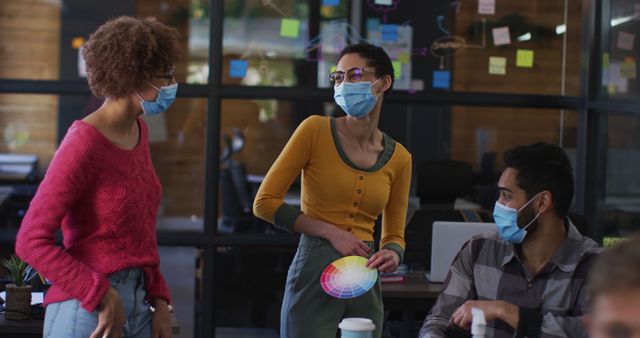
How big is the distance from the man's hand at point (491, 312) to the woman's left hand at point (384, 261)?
544 mm

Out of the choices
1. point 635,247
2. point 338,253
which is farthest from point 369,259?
point 635,247

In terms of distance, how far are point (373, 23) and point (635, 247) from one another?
4.56m

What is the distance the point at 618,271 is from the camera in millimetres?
1080

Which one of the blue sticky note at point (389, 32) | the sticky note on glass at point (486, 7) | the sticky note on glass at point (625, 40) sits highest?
the sticky note on glass at point (486, 7)

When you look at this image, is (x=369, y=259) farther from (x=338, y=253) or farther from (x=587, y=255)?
(x=587, y=255)

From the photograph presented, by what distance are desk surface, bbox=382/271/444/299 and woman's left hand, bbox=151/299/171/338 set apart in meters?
1.62

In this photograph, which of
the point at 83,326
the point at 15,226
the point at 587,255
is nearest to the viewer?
the point at 83,326

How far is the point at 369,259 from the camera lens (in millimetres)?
2953

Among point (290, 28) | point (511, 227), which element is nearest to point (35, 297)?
point (511, 227)

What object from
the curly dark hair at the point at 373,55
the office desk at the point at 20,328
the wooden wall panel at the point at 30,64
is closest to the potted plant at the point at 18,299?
the office desk at the point at 20,328

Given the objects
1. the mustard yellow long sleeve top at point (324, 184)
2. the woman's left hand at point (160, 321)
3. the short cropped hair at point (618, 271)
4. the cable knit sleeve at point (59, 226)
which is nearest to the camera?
the short cropped hair at point (618, 271)

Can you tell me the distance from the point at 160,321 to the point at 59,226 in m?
0.40

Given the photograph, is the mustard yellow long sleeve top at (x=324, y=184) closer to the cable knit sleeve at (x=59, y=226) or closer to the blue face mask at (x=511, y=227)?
the blue face mask at (x=511, y=227)

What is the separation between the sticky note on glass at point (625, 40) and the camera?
16.6ft
